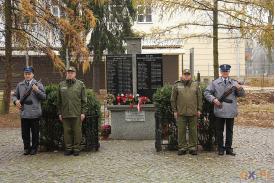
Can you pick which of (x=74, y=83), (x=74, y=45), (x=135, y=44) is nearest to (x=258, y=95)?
(x=74, y=45)

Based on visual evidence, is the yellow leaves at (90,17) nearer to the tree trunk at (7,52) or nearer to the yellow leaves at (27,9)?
the yellow leaves at (27,9)

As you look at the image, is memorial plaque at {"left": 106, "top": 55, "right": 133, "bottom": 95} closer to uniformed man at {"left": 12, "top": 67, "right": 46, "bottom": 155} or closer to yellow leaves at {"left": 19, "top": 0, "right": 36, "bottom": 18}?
uniformed man at {"left": 12, "top": 67, "right": 46, "bottom": 155}

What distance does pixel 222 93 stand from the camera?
9477 millimetres

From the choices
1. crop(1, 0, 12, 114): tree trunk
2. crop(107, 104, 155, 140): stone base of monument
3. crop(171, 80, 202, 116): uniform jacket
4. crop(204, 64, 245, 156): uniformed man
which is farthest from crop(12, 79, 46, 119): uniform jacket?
crop(1, 0, 12, 114): tree trunk

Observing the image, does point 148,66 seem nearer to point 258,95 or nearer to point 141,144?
point 141,144

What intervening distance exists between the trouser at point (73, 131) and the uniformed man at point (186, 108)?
189 cm

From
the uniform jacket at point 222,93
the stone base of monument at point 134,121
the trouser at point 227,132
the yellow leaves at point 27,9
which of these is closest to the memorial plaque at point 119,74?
the stone base of monument at point 134,121

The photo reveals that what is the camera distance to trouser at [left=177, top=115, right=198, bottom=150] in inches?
379

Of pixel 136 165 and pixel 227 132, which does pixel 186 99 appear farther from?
pixel 136 165

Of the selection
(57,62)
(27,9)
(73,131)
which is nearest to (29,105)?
(73,131)

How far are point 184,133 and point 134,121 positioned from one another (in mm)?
2315

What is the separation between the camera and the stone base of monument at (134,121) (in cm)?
1174

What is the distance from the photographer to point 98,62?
30203 mm

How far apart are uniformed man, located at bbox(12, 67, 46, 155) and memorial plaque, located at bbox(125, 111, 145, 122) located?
254 cm
